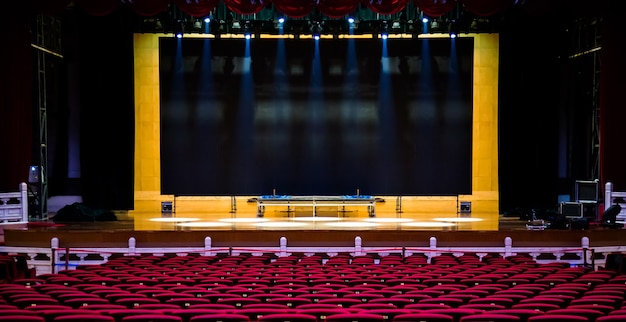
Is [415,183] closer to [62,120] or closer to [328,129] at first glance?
[328,129]

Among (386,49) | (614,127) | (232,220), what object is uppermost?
(386,49)

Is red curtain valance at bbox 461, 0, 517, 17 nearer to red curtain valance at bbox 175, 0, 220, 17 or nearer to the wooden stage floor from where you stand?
the wooden stage floor

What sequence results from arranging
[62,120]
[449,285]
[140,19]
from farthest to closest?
[62,120] < [140,19] < [449,285]

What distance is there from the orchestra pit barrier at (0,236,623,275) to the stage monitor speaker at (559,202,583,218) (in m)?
3.01

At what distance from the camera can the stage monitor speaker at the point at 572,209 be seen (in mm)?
16625

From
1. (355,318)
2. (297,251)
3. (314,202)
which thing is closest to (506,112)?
(314,202)

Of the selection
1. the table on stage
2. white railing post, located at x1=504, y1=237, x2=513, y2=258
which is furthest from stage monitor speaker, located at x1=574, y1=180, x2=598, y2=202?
the table on stage

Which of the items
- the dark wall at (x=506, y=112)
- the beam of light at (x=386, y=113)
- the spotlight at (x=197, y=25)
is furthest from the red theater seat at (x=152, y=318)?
the beam of light at (x=386, y=113)

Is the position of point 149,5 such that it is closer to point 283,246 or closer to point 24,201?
point 24,201

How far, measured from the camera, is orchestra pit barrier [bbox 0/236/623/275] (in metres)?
13.1

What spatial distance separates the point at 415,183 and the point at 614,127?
22.7 ft

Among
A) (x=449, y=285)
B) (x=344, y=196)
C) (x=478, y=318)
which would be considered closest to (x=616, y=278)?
(x=449, y=285)

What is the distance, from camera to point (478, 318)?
4.77 meters

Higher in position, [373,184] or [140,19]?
[140,19]
